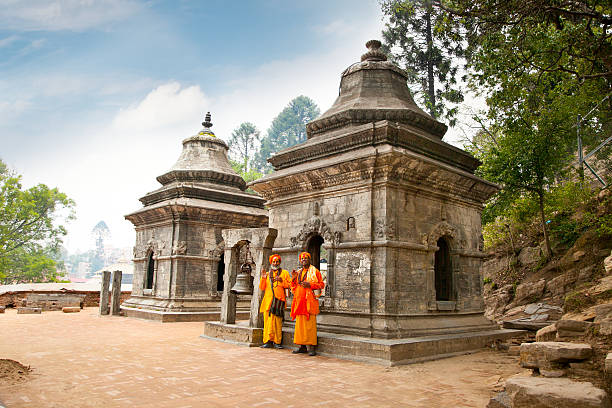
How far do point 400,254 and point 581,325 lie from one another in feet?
11.1

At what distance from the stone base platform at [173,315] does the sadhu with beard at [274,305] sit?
18.5ft

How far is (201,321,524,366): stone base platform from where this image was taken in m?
7.09

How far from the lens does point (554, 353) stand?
4.55 meters

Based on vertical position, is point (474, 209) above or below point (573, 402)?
above

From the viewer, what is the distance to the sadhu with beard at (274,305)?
853 cm

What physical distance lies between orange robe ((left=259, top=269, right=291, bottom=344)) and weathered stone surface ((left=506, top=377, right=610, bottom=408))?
5.05 meters

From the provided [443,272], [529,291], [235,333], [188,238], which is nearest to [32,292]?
[188,238]

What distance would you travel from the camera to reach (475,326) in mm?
9406

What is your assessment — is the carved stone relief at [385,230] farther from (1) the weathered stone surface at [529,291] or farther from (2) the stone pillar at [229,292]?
(1) the weathered stone surface at [529,291]

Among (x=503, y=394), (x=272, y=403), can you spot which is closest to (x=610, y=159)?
(x=503, y=394)

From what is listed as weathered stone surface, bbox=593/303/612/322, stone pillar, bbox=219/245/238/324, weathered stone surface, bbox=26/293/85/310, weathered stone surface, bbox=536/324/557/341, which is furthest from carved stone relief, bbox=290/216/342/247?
weathered stone surface, bbox=26/293/85/310

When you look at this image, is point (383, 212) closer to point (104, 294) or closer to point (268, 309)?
point (268, 309)

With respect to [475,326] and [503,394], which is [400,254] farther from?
[503,394]

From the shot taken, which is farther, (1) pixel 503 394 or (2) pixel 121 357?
(2) pixel 121 357
